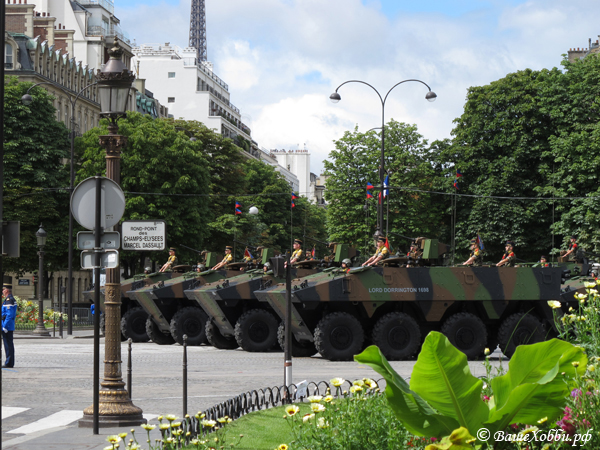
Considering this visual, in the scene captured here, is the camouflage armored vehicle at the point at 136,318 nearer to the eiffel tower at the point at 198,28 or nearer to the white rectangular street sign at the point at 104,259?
the white rectangular street sign at the point at 104,259

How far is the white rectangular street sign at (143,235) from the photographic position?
11008 mm

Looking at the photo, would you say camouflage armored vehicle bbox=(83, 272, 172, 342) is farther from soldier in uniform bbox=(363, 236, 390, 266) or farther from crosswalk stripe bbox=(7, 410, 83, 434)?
crosswalk stripe bbox=(7, 410, 83, 434)

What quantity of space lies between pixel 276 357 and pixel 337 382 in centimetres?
1663

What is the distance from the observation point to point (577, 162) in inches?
1549

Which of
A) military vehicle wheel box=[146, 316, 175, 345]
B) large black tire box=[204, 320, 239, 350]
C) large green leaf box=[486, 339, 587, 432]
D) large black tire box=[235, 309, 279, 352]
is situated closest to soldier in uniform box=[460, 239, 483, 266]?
large black tire box=[235, 309, 279, 352]

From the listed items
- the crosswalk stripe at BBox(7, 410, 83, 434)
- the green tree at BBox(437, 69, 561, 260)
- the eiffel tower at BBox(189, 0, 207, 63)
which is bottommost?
the crosswalk stripe at BBox(7, 410, 83, 434)

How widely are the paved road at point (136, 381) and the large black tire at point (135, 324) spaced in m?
3.12

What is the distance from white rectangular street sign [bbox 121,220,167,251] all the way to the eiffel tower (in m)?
139

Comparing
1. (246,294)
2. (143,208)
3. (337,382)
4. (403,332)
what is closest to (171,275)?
(246,294)

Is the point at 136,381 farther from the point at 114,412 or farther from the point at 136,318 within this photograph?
the point at 136,318

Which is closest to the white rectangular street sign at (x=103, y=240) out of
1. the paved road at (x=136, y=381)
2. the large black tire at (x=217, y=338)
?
the paved road at (x=136, y=381)

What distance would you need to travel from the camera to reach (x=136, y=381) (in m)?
16.9

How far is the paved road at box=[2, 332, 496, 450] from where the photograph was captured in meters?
10.9

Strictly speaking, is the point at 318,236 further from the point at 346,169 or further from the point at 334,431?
the point at 334,431
